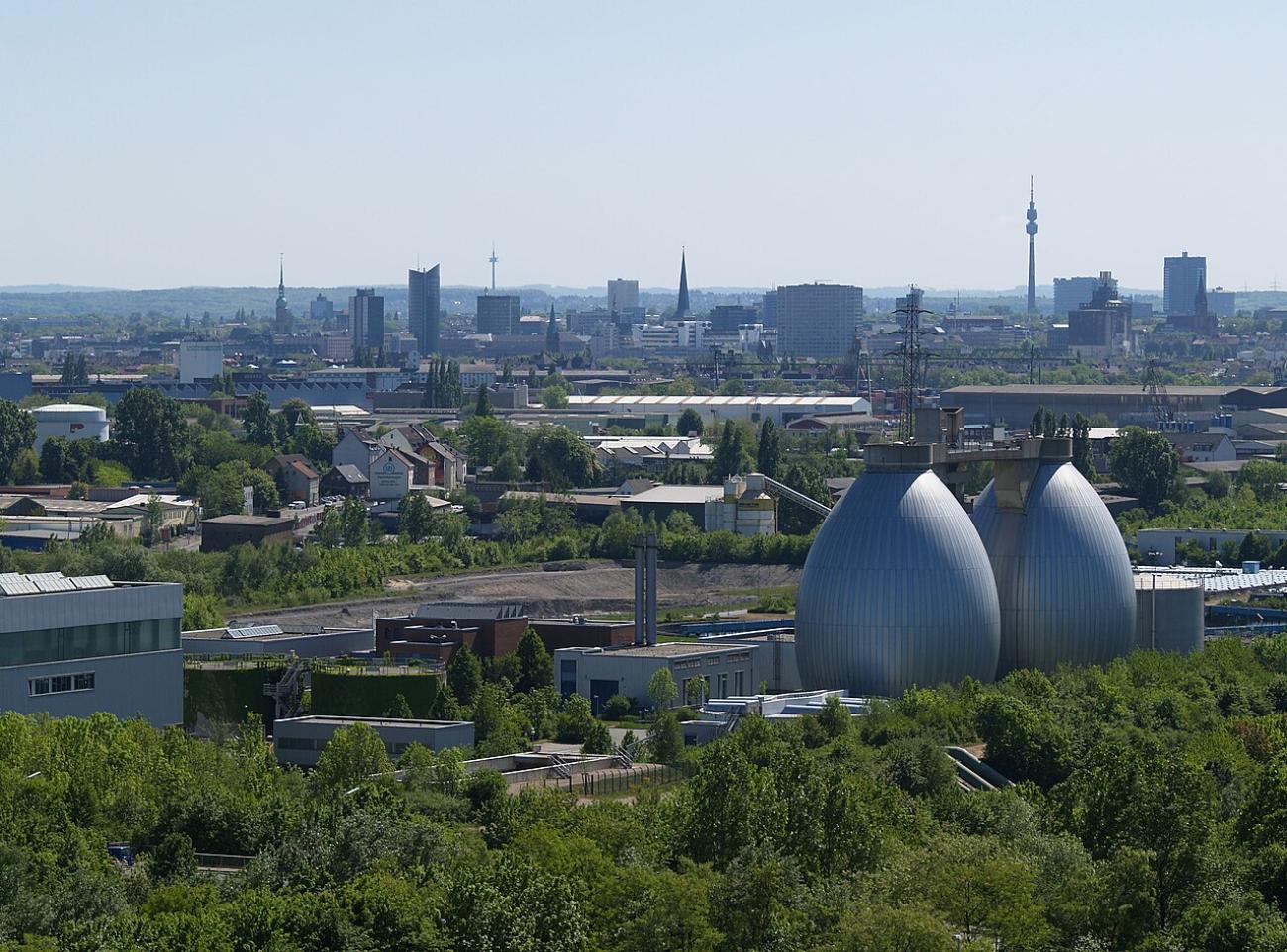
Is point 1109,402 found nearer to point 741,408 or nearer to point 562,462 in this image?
point 741,408

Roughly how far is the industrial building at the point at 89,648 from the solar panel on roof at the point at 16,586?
0.02 m

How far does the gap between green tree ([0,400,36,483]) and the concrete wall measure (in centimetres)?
8055

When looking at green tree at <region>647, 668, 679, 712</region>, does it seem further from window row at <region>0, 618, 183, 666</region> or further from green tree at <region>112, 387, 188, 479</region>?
green tree at <region>112, 387, 188, 479</region>

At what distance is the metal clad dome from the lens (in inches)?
2675

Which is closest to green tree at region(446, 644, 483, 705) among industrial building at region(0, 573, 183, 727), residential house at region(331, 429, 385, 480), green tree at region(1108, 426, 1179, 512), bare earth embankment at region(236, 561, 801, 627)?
industrial building at region(0, 573, 183, 727)

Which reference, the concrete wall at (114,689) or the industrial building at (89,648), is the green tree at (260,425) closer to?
the concrete wall at (114,689)

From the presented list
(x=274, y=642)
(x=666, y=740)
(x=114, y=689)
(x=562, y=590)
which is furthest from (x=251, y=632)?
(x=562, y=590)

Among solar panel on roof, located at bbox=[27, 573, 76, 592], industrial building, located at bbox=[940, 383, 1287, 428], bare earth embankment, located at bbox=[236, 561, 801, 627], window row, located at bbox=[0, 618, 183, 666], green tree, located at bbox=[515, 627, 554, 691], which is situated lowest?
bare earth embankment, located at bbox=[236, 561, 801, 627]

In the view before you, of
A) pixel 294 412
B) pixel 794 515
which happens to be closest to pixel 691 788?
pixel 794 515

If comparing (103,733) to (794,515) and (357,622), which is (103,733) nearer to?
(357,622)

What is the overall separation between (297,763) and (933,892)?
2015cm

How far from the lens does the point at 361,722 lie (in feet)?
190

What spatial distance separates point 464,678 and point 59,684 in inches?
539

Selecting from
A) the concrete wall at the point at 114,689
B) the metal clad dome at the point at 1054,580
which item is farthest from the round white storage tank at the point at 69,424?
the concrete wall at the point at 114,689
